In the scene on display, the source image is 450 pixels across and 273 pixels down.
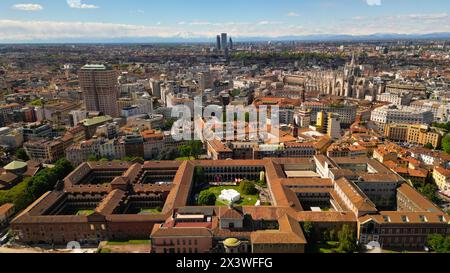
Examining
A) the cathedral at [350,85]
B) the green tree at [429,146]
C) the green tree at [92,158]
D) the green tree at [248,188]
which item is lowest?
the green tree at [248,188]

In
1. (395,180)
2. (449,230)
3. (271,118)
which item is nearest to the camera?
(449,230)

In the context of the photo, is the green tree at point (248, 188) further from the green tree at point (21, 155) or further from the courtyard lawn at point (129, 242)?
the green tree at point (21, 155)

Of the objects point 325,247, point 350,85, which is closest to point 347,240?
point 325,247

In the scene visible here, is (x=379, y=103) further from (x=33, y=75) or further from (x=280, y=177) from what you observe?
(x=33, y=75)

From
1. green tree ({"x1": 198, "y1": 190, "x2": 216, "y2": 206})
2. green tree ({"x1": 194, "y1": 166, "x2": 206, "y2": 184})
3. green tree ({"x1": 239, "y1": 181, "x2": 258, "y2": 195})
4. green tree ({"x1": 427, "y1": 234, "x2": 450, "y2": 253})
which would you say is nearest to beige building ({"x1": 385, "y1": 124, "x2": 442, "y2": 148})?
green tree ({"x1": 427, "y1": 234, "x2": 450, "y2": 253})

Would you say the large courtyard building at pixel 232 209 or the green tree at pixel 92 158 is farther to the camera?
the green tree at pixel 92 158

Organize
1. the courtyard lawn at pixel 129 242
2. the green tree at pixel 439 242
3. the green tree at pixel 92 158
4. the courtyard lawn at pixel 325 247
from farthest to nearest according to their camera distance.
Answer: the green tree at pixel 92 158 < the courtyard lawn at pixel 129 242 < the courtyard lawn at pixel 325 247 < the green tree at pixel 439 242

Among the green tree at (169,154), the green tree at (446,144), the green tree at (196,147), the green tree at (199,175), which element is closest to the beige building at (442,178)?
the green tree at (446,144)
